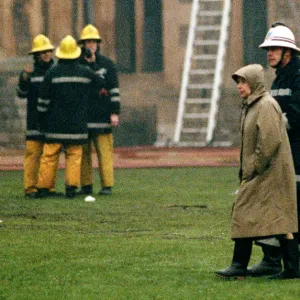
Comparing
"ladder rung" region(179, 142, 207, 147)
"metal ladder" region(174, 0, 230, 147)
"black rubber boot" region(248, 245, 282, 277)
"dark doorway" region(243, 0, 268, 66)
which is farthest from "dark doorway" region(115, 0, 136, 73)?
"black rubber boot" region(248, 245, 282, 277)

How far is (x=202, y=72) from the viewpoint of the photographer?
111 feet

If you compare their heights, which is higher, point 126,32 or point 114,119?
point 114,119

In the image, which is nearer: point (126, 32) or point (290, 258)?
point (290, 258)

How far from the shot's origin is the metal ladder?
32.5m

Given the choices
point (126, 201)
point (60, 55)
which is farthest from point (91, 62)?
point (126, 201)

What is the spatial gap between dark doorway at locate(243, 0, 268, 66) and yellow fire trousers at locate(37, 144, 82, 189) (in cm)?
1784

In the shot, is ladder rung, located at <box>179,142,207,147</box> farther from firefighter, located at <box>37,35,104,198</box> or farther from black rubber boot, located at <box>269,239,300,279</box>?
black rubber boot, located at <box>269,239,300,279</box>

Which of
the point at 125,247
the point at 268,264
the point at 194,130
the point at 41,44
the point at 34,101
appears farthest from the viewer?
the point at 194,130

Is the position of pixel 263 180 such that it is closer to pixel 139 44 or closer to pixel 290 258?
pixel 290 258

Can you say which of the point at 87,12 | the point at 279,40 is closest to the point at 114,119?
the point at 279,40

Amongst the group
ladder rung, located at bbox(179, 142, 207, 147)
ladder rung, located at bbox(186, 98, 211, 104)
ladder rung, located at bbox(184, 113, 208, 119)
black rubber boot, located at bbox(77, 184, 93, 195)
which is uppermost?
black rubber boot, located at bbox(77, 184, 93, 195)

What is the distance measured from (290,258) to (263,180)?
1.88ft

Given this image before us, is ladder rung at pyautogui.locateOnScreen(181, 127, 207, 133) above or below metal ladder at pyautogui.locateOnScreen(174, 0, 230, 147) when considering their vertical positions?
below

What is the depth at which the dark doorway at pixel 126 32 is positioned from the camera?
36.1 meters
